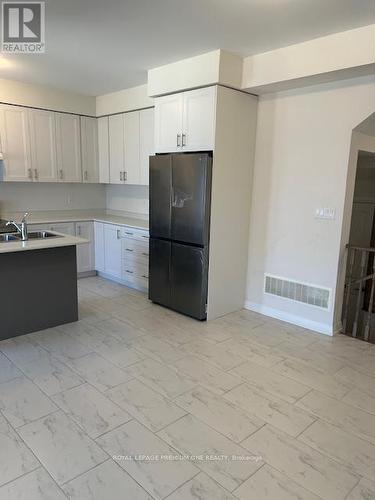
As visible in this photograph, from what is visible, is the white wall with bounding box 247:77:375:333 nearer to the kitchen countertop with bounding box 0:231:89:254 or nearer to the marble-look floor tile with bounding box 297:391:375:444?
the marble-look floor tile with bounding box 297:391:375:444

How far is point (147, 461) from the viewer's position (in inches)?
75.9

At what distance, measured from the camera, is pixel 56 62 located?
3762mm

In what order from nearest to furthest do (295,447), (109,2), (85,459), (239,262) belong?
1. (85,459)
2. (295,447)
3. (109,2)
4. (239,262)

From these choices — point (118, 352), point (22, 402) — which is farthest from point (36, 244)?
point (22, 402)

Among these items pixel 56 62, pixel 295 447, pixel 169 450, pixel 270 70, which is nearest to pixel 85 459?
pixel 169 450

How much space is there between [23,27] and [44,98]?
2.05 meters

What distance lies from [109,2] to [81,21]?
44 centimetres

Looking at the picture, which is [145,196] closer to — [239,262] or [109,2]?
[239,262]

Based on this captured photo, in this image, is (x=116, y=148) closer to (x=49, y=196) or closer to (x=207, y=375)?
(x=49, y=196)

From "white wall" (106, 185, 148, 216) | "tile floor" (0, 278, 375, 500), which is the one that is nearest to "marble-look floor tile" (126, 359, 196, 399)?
"tile floor" (0, 278, 375, 500)

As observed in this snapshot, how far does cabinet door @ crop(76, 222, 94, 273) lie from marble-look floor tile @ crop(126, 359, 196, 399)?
276 cm

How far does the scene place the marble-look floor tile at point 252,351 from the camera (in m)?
3.07

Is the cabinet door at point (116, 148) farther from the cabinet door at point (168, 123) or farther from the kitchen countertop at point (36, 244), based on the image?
the kitchen countertop at point (36, 244)

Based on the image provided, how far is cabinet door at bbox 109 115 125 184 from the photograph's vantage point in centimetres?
514
